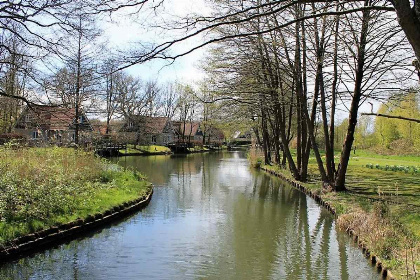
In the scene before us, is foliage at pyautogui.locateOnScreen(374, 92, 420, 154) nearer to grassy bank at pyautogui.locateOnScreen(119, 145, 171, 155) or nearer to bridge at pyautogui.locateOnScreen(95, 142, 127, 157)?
bridge at pyautogui.locateOnScreen(95, 142, 127, 157)

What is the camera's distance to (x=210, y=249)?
8602mm

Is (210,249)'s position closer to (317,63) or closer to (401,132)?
(317,63)

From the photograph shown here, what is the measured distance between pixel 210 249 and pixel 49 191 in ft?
14.2

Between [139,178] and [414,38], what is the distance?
50.2 ft

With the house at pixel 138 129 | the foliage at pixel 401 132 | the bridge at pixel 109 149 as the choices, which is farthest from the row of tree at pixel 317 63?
the house at pixel 138 129

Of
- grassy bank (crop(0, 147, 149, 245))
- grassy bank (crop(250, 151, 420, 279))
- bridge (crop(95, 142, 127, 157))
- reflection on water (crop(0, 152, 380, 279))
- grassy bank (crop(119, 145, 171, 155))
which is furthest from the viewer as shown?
grassy bank (crop(119, 145, 171, 155))

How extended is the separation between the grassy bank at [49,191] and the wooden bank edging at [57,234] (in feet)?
0.50

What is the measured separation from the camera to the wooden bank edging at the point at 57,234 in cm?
744

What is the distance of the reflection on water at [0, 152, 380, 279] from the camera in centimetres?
709

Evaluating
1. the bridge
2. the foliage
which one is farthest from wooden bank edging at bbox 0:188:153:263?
the bridge

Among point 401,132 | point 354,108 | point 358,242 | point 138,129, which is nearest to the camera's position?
point 358,242

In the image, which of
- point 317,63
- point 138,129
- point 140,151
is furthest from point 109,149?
point 317,63

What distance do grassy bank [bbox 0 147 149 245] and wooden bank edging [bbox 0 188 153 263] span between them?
151 millimetres

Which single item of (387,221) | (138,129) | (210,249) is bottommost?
(210,249)
